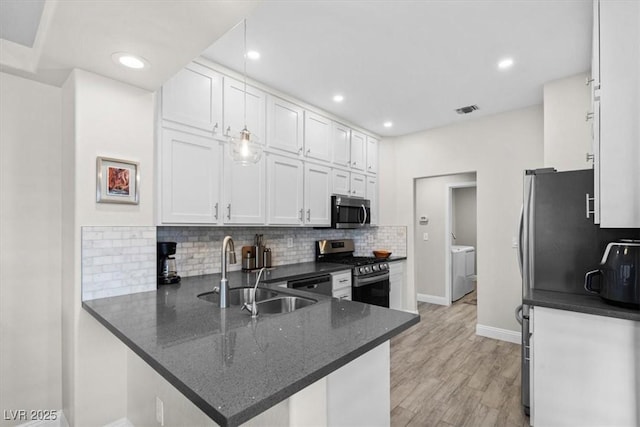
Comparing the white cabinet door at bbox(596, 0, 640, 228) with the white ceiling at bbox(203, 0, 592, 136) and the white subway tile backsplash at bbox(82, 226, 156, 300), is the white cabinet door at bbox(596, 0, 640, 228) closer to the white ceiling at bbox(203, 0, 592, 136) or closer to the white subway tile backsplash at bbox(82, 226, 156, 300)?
the white ceiling at bbox(203, 0, 592, 136)

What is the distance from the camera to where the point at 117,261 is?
2.02m

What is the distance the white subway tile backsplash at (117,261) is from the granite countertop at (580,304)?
2455 mm

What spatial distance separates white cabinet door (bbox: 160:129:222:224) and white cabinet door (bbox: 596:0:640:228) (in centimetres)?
249

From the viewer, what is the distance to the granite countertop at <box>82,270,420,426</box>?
2.90 feet

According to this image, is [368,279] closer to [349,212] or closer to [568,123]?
[349,212]

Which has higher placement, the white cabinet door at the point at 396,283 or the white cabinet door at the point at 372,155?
the white cabinet door at the point at 372,155

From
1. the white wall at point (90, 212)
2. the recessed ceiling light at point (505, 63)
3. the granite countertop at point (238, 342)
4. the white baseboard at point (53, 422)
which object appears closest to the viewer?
the granite countertop at point (238, 342)

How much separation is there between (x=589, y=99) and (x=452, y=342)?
9.04 ft

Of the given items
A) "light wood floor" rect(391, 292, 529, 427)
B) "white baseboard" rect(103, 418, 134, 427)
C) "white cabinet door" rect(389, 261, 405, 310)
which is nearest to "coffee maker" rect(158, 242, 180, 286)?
"white baseboard" rect(103, 418, 134, 427)

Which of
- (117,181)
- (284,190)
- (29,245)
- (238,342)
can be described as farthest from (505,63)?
(29,245)

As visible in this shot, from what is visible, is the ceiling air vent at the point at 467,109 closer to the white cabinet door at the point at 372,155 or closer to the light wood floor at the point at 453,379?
the white cabinet door at the point at 372,155

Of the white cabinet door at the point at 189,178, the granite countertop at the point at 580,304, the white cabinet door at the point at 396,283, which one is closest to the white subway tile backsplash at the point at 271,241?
the white cabinet door at the point at 396,283

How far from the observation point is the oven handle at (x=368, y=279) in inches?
139

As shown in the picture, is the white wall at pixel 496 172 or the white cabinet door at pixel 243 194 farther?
the white wall at pixel 496 172
